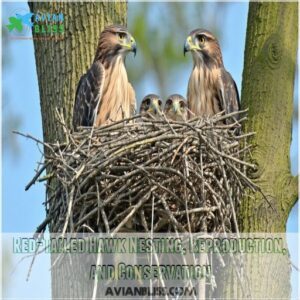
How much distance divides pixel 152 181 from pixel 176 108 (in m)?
1.45

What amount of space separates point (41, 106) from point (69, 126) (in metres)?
0.30

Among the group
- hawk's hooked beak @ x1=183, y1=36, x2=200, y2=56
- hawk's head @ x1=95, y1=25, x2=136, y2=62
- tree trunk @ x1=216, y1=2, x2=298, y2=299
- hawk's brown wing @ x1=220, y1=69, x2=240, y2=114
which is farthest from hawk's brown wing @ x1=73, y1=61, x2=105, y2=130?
tree trunk @ x1=216, y1=2, x2=298, y2=299

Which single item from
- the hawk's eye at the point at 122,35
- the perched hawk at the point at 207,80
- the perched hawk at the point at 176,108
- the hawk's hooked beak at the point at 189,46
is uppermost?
the hawk's eye at the point at 122,35

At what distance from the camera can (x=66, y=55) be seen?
662cm

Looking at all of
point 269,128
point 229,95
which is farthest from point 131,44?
point 269,128

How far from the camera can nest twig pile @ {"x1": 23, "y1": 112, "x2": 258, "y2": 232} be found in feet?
18.1

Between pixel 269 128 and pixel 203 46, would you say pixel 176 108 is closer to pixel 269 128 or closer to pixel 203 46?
pixel 203 46

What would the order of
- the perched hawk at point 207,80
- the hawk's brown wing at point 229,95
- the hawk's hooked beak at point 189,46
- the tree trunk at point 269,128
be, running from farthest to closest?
the hawk's hooked beak at point 189,46 < the perched hawk at point 207,80 < the hawk's brown wing at point 229,95 < the tree trunk at point 269,128

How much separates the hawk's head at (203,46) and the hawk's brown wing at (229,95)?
181 mm

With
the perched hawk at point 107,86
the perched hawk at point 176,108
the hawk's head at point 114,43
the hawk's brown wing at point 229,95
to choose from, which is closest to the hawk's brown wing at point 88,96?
the perched hawk at point 107,86

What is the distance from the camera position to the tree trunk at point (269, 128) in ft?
18.9

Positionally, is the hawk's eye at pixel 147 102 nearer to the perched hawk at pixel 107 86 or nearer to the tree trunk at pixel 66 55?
the perched hawk at pixel 107 86

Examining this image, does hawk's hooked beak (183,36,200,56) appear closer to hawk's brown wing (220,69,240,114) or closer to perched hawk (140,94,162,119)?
hawk's brown wing (220,69,240,114)

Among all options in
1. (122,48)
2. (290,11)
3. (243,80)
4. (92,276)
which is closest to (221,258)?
(92,276)
